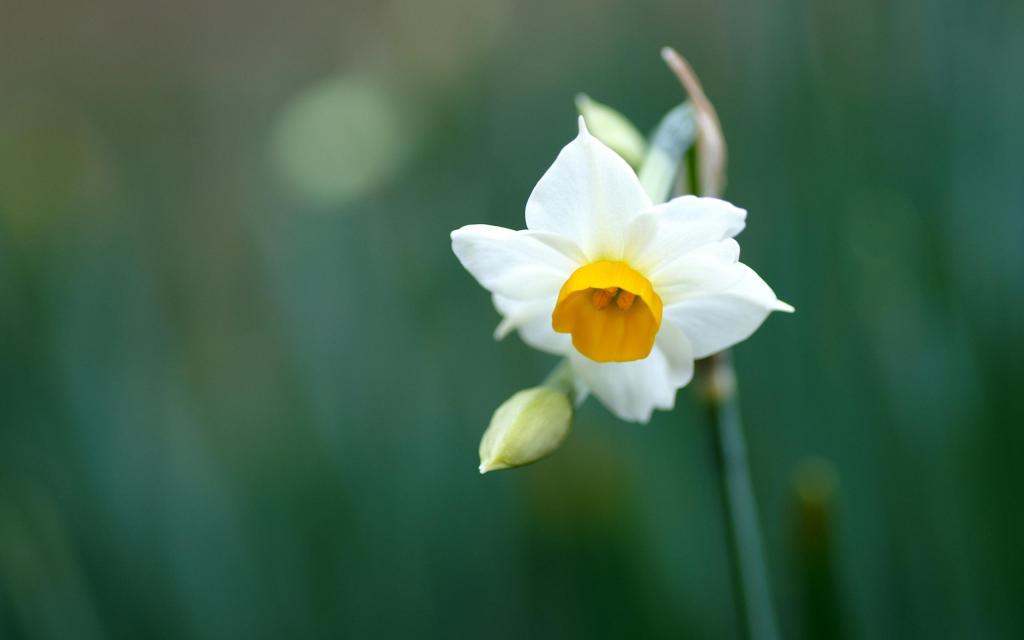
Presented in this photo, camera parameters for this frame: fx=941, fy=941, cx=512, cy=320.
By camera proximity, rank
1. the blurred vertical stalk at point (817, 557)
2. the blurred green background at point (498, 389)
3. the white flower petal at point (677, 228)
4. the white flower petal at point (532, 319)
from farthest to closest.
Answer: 1. the blurred green background at point (498, 389)
2. the blurred vertical stalk at point (817, 557)
3. the white flower petal at point (532, 319)
4. the white flower petal at point (677, 228)

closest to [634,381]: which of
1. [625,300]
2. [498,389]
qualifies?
[625,300]

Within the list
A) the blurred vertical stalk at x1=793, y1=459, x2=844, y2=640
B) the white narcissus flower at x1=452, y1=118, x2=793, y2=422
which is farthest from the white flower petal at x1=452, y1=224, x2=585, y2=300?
the blurred vertical stalk at x1=793, y1=459, x2=844, y2=640

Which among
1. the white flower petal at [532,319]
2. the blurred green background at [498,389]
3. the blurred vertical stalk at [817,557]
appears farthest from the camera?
the blurred green background at [498,389]

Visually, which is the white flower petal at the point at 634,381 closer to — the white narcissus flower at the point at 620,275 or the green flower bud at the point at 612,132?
the white narcissus flower at the point at 620,275

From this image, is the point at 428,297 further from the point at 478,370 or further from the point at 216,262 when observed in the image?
the point at 216,262

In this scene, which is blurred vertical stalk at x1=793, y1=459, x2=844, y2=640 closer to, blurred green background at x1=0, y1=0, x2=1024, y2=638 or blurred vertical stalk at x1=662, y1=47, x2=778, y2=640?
blurred vertical stalk at x1=662, y1=47, x2=778, y2=640

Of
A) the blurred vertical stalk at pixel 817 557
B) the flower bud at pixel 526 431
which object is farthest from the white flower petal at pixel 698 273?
the blurred vertical stalk at pixel 817 557
